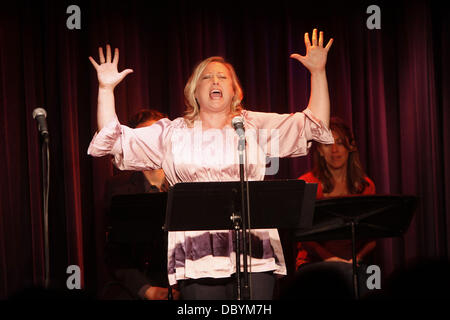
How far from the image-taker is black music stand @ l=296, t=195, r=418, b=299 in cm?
320

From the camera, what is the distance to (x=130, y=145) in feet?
9.98

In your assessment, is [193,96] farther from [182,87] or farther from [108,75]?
[182,87]

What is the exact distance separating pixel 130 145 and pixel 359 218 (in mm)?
1306

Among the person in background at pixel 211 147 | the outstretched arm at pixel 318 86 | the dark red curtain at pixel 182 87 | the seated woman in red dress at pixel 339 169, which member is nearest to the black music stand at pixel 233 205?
the person in background at pixel 211 147

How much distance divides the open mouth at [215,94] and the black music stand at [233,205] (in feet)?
2.00

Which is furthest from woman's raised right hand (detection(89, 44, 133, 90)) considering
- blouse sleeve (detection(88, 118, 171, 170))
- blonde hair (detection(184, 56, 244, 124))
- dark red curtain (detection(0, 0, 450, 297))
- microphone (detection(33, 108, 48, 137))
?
dark red curtain (detection(0, 0, 450, 297))

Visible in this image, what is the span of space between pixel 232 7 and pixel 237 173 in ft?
8.01

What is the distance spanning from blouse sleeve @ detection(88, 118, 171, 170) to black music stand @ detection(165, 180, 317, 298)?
0.42 metres

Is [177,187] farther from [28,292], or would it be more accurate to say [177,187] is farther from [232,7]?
[232,7]

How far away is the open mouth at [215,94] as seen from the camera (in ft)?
10.3

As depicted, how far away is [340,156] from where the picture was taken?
4.36m

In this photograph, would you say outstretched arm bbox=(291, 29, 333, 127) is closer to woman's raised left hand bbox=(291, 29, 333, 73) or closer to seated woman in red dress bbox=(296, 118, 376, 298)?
woman's raised left hand bbox=(291, 29, 333, 73)

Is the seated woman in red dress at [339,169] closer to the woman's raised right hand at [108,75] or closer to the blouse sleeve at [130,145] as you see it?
the blouse sleeve at [130,145]
